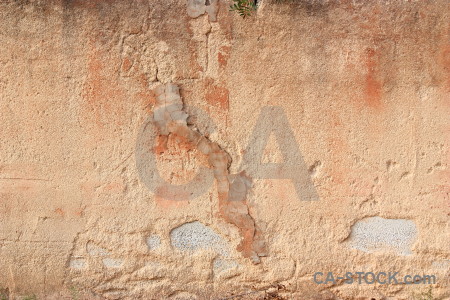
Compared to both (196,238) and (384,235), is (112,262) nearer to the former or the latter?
(196,238)

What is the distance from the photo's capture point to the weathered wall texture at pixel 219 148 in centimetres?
257

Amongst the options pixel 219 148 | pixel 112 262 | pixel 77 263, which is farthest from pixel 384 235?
pixel 77 263

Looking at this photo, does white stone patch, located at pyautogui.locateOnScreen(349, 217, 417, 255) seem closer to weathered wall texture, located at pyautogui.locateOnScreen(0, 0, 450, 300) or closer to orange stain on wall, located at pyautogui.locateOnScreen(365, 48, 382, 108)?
weathered wall texture, located at pyautogui.locateOnScreen(0, 0, 450, 300)

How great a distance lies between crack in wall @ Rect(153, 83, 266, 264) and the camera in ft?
8.66

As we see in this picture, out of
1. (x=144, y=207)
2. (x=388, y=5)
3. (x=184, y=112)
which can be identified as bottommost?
(x=144, y=207)

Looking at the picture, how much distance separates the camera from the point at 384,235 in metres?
2.63

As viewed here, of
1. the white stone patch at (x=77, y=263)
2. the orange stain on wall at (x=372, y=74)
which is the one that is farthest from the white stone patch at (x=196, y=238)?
the orange stain on wall at (x=372, y=74)

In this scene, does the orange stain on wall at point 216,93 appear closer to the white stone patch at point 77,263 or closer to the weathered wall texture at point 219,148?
the weathered wall texture at point 219,148

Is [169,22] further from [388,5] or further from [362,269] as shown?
[362,269]

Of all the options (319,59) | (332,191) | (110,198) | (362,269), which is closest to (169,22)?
(319,59)

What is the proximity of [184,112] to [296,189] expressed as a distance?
2.44 ft

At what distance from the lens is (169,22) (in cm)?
260

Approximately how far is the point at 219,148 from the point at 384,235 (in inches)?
40.0

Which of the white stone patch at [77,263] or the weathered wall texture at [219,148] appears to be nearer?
the weathered wall texture at [219,148]
